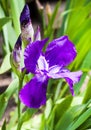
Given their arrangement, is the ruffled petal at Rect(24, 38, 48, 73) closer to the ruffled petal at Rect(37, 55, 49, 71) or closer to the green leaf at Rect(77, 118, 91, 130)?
the ruffled petal at Rect(37, 55, 49, 71)

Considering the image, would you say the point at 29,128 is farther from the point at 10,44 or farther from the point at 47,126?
the point at 10,44

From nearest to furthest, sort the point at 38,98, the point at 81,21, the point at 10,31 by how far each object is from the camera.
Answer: the point at 38,98 < the point at 10,31 < the point at 81,21

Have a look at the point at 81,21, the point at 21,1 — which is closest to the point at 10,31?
the point at 21,1

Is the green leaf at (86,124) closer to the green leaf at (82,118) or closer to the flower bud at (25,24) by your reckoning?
the green leaf at (82,118)

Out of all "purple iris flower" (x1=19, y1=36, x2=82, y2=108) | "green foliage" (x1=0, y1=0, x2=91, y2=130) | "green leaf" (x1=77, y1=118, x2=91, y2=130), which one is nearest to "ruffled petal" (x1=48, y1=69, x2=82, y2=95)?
"purple iris flower" (x1=19, y1=36, x2=82, y2=108)

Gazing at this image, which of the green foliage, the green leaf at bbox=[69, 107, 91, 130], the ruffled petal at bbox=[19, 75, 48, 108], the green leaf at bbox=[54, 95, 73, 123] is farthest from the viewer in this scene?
the green leaf at bbox=[54, 95, 73, 123]

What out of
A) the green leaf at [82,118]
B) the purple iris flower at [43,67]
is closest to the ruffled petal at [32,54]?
the purple iris flower at [43,67]
